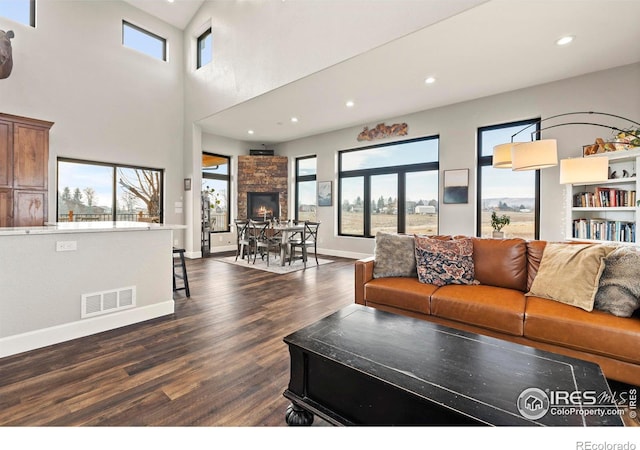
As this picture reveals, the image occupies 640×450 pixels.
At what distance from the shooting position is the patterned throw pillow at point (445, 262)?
267cm

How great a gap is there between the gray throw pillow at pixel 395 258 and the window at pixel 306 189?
5137mm

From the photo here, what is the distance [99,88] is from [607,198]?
339 inches

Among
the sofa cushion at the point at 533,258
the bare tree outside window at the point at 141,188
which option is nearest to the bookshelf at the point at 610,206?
the sofa cushion at the point at 533,258

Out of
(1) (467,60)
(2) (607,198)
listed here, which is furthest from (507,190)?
(1) (467,60)

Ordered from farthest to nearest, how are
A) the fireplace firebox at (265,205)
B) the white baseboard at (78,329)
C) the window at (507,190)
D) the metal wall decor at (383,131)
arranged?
the fireplace firebox at (265,205), the metal wall decor at (383,131), the window at (507,190), the white baseboard at (78,329)

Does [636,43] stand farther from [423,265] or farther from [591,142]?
[423,265]

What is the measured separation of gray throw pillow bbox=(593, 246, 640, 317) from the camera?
188cm

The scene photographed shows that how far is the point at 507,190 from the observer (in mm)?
5203

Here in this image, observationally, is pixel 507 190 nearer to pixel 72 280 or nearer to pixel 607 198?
pixel 607 198

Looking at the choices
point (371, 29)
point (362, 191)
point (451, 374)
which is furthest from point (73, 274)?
point (362, 191)

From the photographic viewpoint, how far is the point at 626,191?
145 inches

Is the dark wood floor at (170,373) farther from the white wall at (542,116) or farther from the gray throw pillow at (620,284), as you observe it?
the white wall at (542,116)

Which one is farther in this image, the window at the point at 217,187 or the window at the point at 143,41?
the window at the point at 217,187
